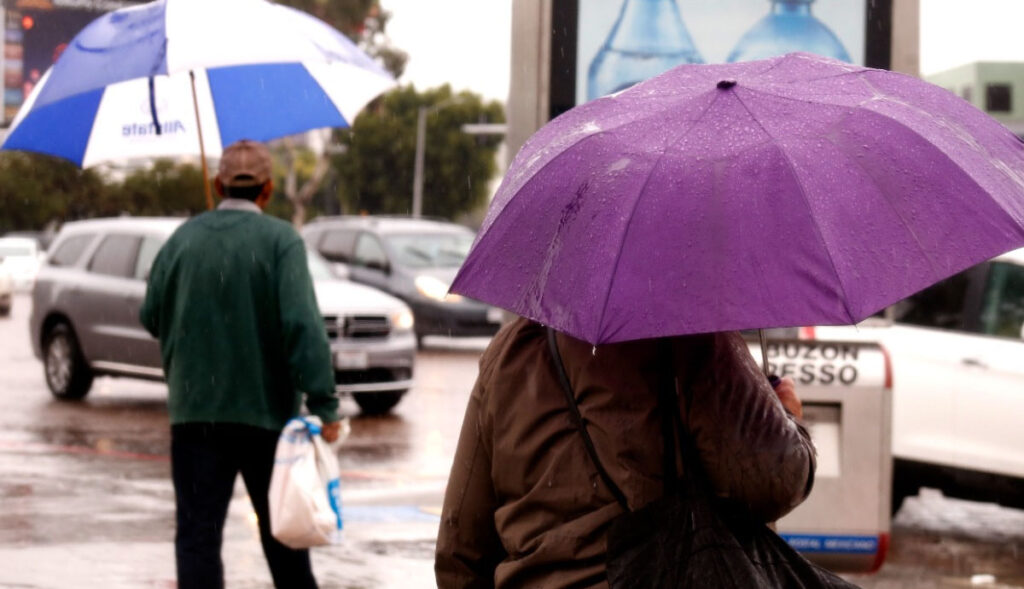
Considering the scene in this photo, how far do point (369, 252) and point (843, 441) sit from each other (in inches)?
615

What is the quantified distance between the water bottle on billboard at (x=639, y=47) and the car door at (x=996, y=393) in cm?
331

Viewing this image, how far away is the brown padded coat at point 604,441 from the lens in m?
2.55

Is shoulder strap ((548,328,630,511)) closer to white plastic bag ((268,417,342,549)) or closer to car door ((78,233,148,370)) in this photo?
white plastic bag ((268,417,342,549))

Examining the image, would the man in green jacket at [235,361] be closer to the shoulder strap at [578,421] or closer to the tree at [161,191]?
the shoulder strap at [578,421]

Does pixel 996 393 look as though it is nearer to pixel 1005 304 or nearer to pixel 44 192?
pixel 1005 304

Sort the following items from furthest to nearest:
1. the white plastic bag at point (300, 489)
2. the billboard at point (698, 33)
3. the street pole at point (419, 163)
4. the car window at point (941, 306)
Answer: the street pole at point (419, 163)
the car window at point (941, 306)
the billboard at point (698, 33)
the white plastic bag at point (300, 489)

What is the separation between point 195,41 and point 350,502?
15.4ft

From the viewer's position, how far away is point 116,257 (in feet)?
47.9

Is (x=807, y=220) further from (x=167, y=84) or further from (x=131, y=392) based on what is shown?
(x=131, y=392)

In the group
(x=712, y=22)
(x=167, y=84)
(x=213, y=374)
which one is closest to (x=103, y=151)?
(x=167, y=84)

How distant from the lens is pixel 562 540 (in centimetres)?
260

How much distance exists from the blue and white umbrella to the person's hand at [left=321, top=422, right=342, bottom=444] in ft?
3.91

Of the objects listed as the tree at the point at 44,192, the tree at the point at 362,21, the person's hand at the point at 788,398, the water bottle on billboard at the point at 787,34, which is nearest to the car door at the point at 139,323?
the water bottle on billboard at the point at 787,34

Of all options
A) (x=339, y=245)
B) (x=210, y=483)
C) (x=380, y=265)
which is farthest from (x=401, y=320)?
(x=210, y=483)
